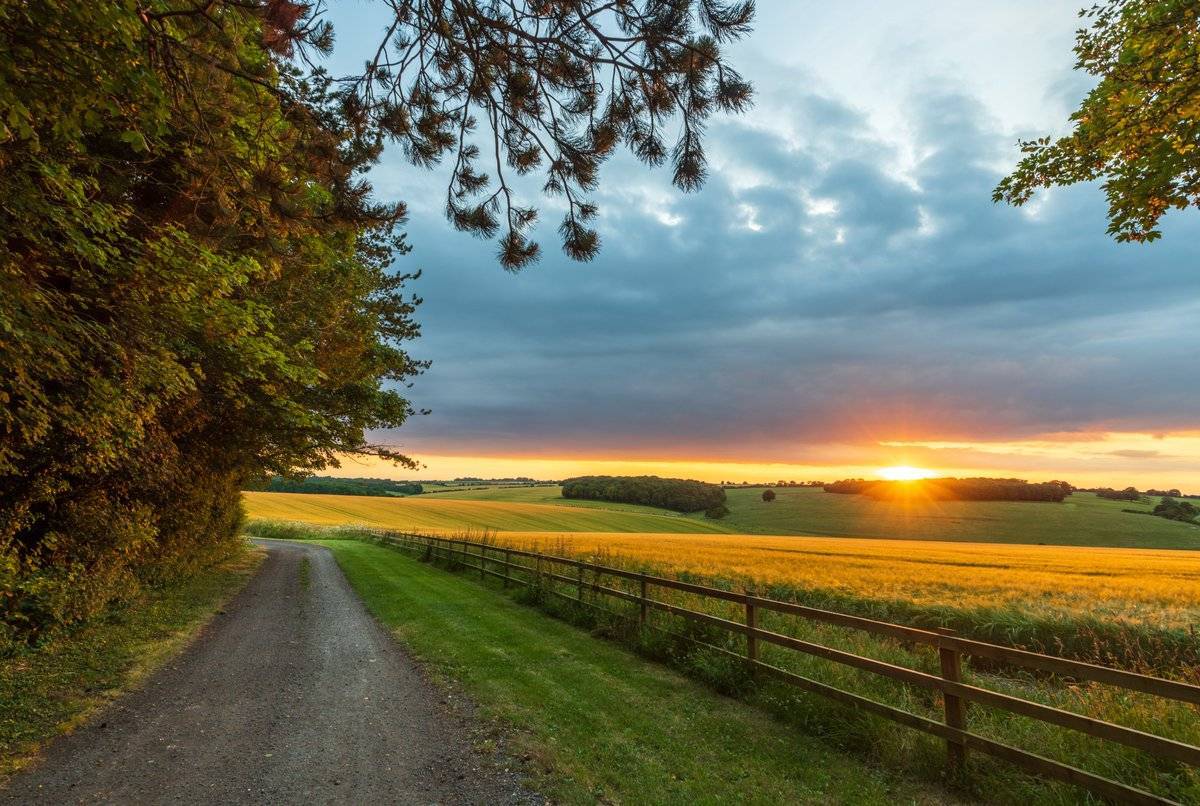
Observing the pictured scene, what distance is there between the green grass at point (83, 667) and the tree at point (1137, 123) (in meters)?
14.6

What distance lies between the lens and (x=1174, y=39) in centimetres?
702

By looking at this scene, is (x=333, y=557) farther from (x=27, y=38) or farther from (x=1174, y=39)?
(x=1174, y=39)

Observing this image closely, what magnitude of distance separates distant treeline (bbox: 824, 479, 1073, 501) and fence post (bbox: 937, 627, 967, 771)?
376 feet

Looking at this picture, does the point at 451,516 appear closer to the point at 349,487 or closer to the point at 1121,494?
the point at 349,487

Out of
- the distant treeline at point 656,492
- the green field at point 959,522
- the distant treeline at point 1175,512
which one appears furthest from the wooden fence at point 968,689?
the distant treeline at point 1175,512

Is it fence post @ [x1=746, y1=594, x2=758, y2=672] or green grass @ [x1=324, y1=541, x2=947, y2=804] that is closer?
green grass @ [x1=324, y1=541, x2=947, y2=804]

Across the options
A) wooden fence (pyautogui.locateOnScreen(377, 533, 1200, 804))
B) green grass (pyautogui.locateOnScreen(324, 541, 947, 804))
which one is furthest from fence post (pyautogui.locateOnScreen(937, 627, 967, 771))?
green grass (pyautogui.locateOnScreen(324, 541, 947, 804))

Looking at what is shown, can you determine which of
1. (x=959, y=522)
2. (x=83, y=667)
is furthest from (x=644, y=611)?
(x=959, y=522)

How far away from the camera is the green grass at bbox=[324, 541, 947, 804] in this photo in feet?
16.6

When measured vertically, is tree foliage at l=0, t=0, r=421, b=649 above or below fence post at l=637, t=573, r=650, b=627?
above

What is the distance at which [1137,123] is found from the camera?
782cm

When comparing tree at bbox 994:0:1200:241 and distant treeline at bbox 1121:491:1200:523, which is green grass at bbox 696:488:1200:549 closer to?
distant treeline at bbox 1121:491:1200:523

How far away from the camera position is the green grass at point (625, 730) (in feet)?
16.6

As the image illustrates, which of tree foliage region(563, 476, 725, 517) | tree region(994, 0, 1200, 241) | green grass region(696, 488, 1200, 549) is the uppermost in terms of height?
tree region(994, 0, 1200, 241)
